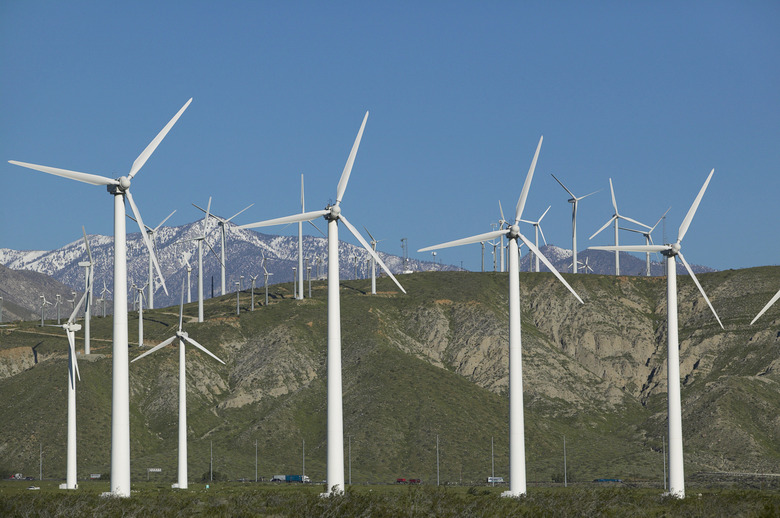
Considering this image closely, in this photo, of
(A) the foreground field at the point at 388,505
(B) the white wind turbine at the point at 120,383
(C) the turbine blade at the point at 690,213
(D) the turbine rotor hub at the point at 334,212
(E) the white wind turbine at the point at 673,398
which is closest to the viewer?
(B) the white wind turbine at the point at 120,383

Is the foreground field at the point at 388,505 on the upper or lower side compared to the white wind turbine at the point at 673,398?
lower

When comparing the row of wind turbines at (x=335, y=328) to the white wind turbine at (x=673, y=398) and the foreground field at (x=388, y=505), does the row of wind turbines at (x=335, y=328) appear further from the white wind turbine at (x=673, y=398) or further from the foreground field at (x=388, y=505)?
the foreground field at (x=388, y=505)

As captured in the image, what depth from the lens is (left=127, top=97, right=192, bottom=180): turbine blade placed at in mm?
79812

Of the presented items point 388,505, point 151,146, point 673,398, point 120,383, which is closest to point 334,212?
point 151,146

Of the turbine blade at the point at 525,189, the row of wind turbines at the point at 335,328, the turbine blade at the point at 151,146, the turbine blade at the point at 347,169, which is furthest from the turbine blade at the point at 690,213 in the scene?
the turbine blade at the point at 151,146

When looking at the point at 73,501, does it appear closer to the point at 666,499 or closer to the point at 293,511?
the point at 293,511

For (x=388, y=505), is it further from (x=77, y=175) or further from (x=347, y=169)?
(x=77, y=175)

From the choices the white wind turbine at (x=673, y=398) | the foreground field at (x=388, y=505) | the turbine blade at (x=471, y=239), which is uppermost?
the turbine blade at (x=471, y=239)

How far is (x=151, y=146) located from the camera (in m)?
84.5

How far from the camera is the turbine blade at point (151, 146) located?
3142 inches

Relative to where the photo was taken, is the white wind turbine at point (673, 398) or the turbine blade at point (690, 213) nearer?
the white wind turbine at point (673, 398)

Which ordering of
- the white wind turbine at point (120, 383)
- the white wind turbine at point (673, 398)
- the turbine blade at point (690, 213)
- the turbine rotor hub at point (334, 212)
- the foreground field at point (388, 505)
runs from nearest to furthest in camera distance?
1. the white wind turbine at point (120, 383)
2. the foreground field at point (388, 505)
3. the turbine rotor hub at point (334, 212)
4. the white wind turbine at point (673, 398)
5. the turbine blade at point (690, 213)

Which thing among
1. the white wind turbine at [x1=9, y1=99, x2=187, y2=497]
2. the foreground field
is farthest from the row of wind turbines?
the foreground field

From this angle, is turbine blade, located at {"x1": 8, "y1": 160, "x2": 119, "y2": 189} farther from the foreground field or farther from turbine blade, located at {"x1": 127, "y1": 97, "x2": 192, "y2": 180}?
the foreground field
